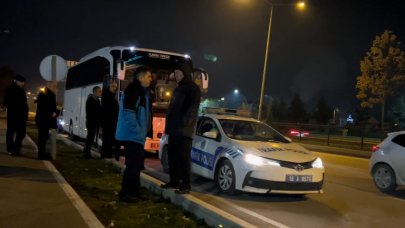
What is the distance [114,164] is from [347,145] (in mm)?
21603

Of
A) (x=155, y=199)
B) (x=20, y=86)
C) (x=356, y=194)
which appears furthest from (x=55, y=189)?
(x=356, y=194)

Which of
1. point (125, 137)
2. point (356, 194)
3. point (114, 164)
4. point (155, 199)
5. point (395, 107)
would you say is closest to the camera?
point (125, 137)

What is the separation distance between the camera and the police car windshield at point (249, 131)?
1017 cm

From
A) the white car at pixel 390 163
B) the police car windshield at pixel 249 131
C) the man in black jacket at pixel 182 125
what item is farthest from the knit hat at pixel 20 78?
the white car at pixel 390 163

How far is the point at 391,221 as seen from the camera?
26.4ft

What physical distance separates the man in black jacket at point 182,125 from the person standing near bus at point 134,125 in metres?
0.57

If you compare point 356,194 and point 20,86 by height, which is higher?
point 20,86

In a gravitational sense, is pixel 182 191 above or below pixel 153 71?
below

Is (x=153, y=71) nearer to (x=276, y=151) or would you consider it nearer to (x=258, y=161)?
(x=276, y=151)

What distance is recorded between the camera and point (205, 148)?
404 inches

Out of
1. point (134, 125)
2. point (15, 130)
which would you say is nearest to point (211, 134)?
point (134, 125)

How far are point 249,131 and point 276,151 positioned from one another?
1.52 meters

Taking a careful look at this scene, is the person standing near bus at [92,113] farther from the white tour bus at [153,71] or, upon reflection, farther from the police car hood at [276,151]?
the police car hood at [276,151]

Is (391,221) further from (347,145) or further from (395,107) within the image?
(395,107)
